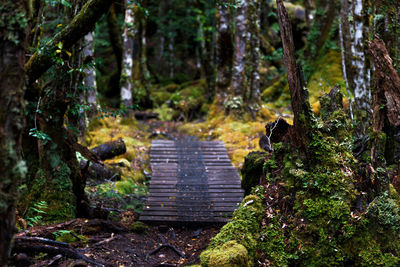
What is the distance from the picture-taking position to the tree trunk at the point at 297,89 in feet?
14.8

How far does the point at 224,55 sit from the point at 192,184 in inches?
286

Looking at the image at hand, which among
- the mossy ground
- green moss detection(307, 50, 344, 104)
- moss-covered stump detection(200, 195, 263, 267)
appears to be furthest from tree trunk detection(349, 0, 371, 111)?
moss-covered stump detection(200, 195, 263, 267)

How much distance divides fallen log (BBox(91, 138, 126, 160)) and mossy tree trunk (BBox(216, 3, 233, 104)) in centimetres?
516

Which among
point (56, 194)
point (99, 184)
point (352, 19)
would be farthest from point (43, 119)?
point (352, 19)

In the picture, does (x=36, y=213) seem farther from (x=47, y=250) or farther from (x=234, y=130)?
(x=234, y=130)

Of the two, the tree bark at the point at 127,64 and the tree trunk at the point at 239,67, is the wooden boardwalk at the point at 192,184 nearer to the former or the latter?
the tree trunk at the point at 239,67

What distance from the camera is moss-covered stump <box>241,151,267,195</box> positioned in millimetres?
6441

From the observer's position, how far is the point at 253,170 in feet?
21.8

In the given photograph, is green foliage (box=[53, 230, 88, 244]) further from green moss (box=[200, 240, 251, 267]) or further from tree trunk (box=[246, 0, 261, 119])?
tree trunk (box=[246, 0, 261, 119])

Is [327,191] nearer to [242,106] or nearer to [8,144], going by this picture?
[8,144]

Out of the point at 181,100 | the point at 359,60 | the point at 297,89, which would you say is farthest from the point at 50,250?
the point at 181,100

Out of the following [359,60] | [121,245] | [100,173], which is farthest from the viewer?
[100,173]

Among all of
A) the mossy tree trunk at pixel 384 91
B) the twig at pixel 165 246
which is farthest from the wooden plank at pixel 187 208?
the mossy tree trunk at pixel 384 91

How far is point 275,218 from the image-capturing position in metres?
4.45
